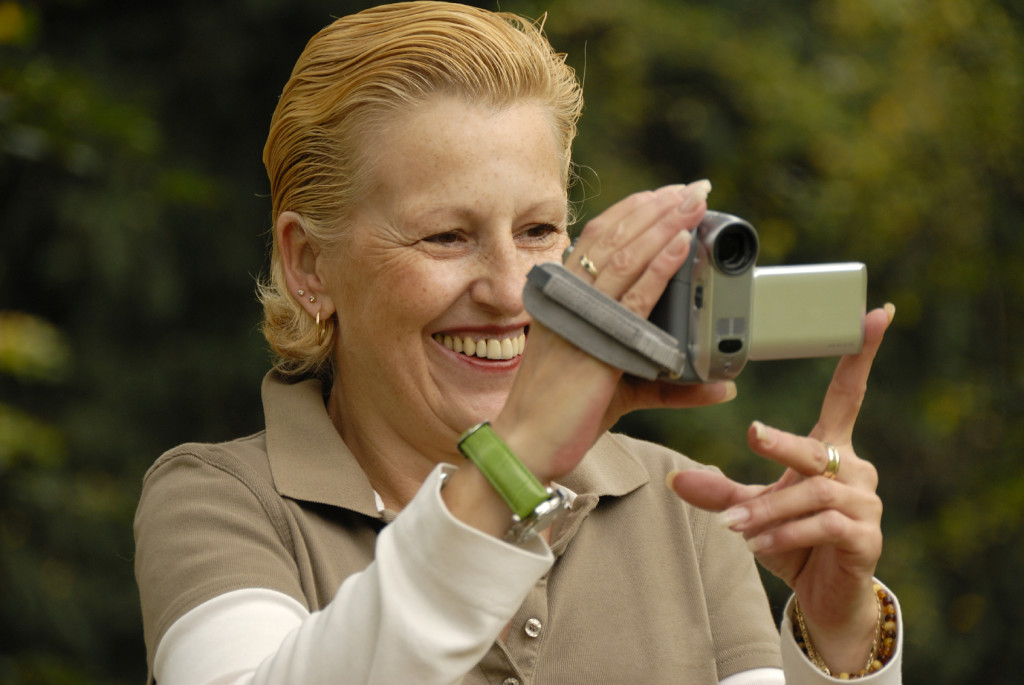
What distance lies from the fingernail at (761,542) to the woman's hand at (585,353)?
233 mm

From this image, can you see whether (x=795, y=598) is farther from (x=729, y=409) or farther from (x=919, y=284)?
(x=919, y=284)

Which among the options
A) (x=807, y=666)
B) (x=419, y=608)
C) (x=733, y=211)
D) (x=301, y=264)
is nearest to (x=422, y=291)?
(x=301, y=264)

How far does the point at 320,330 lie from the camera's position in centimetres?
196

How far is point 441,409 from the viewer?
1.80 metres

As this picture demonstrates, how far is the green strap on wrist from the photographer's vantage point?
4.10 ft

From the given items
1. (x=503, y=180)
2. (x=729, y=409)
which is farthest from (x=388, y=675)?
(x=729, y=409)

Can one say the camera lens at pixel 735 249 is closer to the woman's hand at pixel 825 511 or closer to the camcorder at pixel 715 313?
the camcorder at pixel 715 313

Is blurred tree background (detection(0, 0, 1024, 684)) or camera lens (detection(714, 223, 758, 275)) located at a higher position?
camera lens (detection(714, 223, 758, 275))

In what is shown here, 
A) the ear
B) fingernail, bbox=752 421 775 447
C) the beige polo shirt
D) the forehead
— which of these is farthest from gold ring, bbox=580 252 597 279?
the ear

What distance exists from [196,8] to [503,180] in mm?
3277

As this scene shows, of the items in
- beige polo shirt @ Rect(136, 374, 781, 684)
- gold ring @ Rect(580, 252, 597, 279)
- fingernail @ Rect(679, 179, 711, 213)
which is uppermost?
fingernail @ Rect(679, 179, 711, 213)

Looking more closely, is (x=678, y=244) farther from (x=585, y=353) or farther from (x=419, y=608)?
(x=419, y=608)

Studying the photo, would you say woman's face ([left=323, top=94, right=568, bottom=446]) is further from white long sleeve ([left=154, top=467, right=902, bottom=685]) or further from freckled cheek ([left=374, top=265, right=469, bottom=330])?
white long sleeve ([left=154, top=467, right=902, bottom=685])

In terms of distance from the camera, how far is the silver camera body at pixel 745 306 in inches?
50.4
